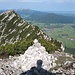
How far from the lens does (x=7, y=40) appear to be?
190 meters

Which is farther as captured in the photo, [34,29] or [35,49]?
[34,29]

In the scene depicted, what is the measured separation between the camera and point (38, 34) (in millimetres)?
171500

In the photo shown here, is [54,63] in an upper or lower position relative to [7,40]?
upper

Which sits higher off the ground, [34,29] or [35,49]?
[35,49]

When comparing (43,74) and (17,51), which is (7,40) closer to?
(17,51)

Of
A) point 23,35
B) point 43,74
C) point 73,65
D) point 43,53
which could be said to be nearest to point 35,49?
point 43,53

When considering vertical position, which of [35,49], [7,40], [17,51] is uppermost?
[35,49]

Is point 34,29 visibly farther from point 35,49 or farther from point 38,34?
point 35,49

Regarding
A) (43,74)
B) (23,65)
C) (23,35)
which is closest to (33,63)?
(23,65)

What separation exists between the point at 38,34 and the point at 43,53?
94485 millimetres

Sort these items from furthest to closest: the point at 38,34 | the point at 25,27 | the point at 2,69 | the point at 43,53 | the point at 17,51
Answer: the point at 25,27 → the point at 38,34 → the point at 17,51 → the point at 43,53 → the point at 2,69

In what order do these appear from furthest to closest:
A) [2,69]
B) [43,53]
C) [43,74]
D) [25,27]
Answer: [25,27] < [43,53] < [2,69] < [43,74]

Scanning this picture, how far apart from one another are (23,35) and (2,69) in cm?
12203

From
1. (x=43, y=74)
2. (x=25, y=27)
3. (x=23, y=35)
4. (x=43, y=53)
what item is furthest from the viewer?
(x=25, y=27)
